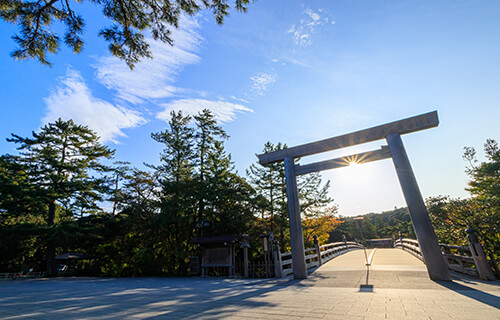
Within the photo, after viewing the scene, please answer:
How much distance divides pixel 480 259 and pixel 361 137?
4716mm

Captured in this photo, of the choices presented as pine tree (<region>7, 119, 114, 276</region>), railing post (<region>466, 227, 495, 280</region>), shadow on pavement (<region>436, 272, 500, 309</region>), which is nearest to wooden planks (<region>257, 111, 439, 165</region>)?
railing post (<region>466, 227, 495, 280</region>)

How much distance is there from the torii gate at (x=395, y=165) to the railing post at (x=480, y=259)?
3.51 ft

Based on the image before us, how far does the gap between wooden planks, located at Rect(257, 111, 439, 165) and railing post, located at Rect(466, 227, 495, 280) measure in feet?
11.2

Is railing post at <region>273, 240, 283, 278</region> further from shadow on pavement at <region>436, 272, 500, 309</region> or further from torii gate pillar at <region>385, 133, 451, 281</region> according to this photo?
shadow on pavement at <region>436, 272, 500, 309</region>

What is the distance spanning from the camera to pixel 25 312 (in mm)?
3734

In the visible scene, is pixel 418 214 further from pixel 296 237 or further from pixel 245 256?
pixel 245 256

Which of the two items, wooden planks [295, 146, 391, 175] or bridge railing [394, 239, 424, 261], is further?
bridge railing [394, 239, 424, 261]

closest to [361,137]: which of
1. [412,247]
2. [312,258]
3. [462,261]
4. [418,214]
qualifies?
[418,214]

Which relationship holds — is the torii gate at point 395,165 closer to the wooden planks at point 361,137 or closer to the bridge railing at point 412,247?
the wooden planks at point 361,137

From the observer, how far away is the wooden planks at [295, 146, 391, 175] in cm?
746

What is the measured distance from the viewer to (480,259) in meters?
5.94

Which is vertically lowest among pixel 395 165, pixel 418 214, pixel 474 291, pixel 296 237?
pixel 474 291

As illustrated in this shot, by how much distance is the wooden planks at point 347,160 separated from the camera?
294 inches

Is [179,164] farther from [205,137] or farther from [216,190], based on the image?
[216,190]
